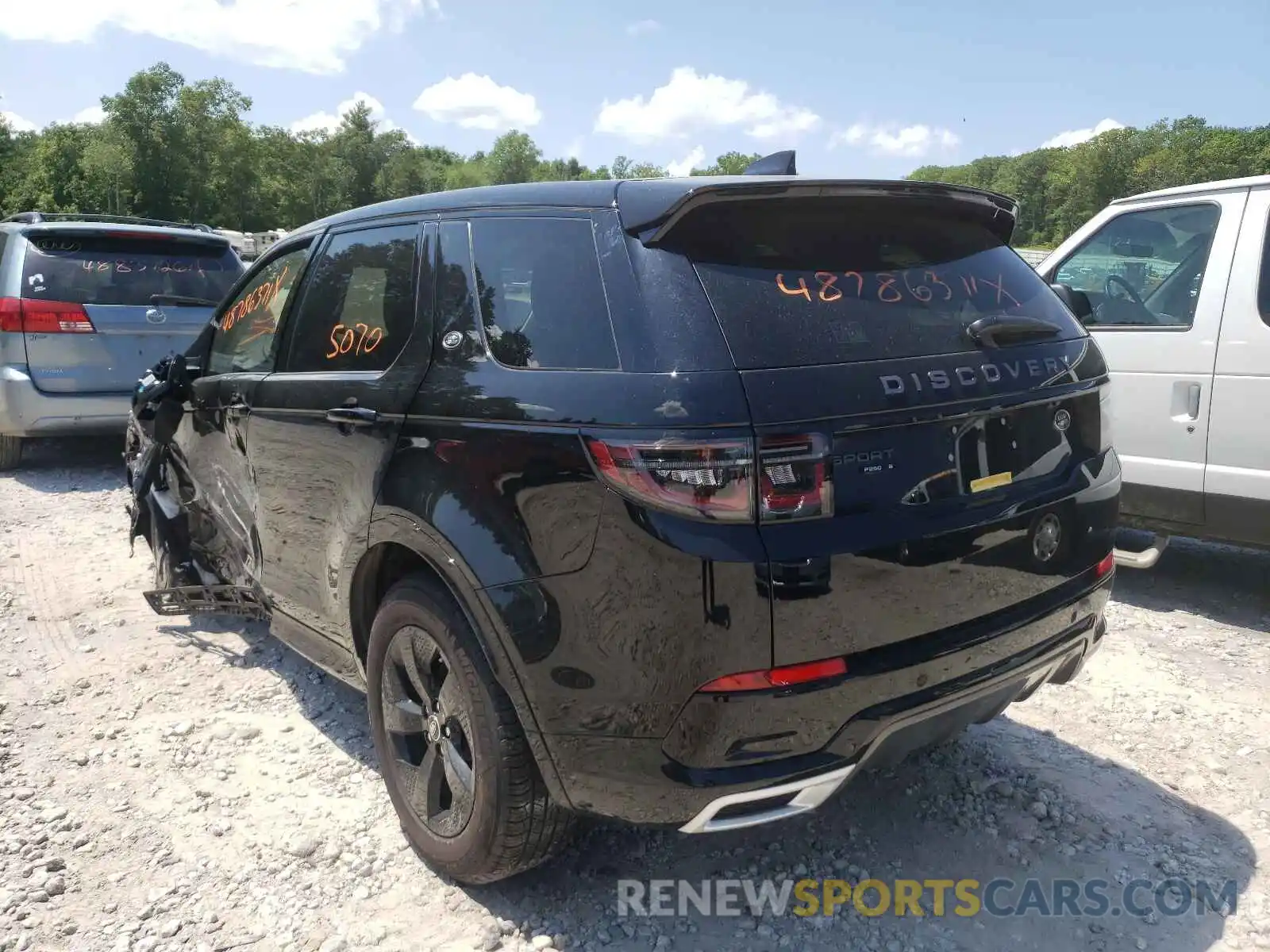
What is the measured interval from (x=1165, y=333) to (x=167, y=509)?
4.88 metres

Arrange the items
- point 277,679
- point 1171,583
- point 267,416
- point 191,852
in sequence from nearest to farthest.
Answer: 1. point 191,852
2. point 267,416
3. point 277,679
4. point 1171,583

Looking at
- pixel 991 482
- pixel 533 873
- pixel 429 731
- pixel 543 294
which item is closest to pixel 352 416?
pixel 543 294

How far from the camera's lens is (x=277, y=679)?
414 cm

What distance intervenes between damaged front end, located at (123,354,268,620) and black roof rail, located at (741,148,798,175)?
102 inches

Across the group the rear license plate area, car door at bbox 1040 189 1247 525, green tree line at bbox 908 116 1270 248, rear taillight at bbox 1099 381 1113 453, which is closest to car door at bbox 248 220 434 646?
the rear license plate area

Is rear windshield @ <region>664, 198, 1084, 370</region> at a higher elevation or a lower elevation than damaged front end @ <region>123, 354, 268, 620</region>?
higher

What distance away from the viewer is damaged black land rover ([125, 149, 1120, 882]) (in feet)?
6.60

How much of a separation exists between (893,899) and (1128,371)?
331 cm

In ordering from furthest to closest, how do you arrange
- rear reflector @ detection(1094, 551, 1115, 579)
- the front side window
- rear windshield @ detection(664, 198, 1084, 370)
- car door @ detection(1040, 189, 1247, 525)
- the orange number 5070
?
1. the front side window
2. car door @ detection(1040, 189, 1247, 525)
3. the orange number 5070
4. rear reflector @ detection(1094, 551, 1115, 579)
5. rear windshield @ detection(664, 198, 1084, 370)

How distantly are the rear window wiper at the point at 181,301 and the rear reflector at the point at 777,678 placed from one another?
674cm

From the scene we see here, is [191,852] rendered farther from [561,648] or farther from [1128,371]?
[1128,371]

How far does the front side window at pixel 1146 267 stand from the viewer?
4.75 m

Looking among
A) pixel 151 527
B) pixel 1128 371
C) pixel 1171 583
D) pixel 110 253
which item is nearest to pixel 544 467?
pixel 151 527

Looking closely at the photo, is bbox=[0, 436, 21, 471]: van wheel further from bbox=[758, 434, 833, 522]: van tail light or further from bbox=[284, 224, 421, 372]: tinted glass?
bbox=[758, 434, 833, 522]: van tail light
